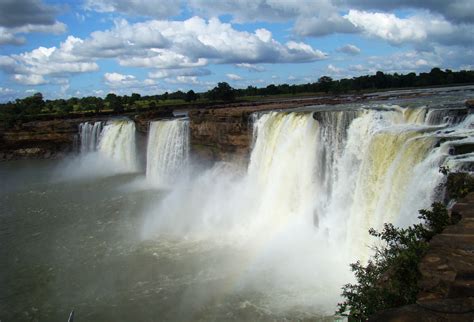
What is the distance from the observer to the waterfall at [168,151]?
78.8 ft

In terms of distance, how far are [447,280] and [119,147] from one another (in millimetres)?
28879

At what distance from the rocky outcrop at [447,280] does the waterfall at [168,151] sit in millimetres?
19642

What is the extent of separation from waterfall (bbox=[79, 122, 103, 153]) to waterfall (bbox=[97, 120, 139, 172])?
1.05m

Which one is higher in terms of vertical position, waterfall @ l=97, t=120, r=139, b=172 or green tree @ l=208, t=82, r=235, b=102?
green tree @ l=208, t=82, r=235, b=102

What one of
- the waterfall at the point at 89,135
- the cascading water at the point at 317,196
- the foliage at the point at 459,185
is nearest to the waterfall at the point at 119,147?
the waterfall at the point at 89,135

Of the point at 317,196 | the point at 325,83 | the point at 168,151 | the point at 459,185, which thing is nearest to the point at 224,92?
the point at 325,83

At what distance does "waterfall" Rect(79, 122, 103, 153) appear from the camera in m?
32.8

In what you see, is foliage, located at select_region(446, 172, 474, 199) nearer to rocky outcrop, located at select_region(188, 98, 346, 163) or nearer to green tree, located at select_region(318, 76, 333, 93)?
rocky outcrop, located at select_region(188, 98, 346, 163)

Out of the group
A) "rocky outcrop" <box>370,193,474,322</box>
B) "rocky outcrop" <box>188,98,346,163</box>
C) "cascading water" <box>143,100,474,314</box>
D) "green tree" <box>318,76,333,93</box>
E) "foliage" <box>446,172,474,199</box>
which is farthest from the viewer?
"green tree" <box>318,76,333,93</box>

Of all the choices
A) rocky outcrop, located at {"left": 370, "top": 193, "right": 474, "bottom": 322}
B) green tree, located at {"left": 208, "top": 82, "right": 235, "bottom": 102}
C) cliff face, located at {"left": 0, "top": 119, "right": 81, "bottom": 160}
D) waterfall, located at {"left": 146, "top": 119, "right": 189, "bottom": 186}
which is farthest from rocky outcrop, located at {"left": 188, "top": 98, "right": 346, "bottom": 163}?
green tree, located at {"left": 208, "top": 82, "right": 235, "bottom": 102}

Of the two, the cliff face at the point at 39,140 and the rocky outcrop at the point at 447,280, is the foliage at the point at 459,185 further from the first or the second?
the cliff face at the point at 39,140

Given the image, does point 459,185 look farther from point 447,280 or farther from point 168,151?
point 168,151

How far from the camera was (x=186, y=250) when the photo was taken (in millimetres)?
13492

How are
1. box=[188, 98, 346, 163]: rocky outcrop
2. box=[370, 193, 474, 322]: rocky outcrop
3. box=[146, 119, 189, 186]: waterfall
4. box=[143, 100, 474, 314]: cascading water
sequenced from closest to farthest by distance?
box=[370, 193, 474, 322]: rocky outcrop
box=[143, 100, 474, 314]: cascading water
box=[188, 98, 346, 163]: rocky outcrop
box=[146, 119, 189, 186]: waterfall
